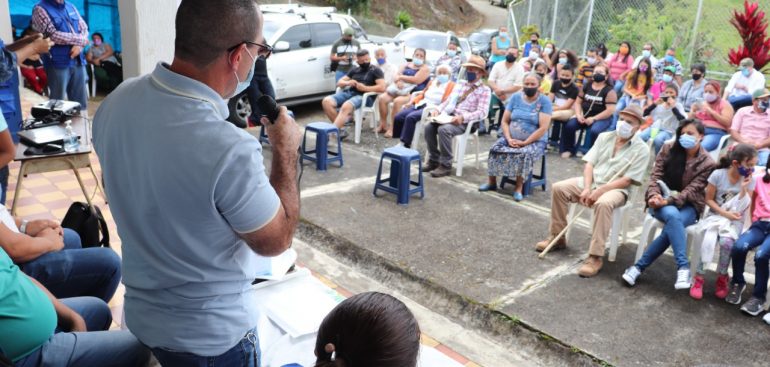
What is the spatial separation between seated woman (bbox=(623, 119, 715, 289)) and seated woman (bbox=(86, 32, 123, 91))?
8.70m

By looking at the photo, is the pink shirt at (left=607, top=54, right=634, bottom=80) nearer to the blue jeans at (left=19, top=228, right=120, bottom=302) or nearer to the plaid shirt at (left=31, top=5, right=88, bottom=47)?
the plaid shirt at (left=31, top=5, right=88, bottom=47)

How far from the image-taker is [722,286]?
4449 mm

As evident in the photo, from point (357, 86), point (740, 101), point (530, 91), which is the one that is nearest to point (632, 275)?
point (530, 91)

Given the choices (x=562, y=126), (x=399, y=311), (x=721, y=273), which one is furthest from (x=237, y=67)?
(x=562, y=126)

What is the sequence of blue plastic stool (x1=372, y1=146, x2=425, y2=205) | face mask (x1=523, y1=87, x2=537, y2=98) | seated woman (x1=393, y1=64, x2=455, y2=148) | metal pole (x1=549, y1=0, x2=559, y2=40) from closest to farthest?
1. blue plastic stool (x1=372, y1=146, x2=425, y2=205)
2. face mask (x1=523, y1=87, x2=537, y2=98)
3. seated woman (x1=393, y1=64, x2=455, y2=148)
4. metal pole (x1=549, y1=0, x2=559, y2=40)

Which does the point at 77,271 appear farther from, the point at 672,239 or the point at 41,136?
the point at 672,239

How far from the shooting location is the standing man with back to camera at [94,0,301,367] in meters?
1.45

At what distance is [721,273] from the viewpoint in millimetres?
4438

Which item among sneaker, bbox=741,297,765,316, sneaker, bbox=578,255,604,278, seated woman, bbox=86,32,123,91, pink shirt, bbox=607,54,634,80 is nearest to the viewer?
sneaker, bbox=741,297,765,316

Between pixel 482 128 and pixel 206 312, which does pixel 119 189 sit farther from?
pixel 482 128

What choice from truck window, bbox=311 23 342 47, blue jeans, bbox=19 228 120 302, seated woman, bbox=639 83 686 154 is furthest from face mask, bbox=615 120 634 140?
truck window, bbox=311 23 342 47

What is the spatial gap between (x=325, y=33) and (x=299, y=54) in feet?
2.62

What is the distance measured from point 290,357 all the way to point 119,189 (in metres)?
1.10

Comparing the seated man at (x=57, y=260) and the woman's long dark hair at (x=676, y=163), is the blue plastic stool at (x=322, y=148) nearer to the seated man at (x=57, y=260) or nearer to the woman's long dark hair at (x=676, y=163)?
the woman's long dark hair at (x=676, y=163)
